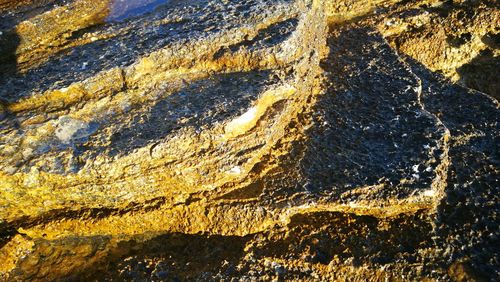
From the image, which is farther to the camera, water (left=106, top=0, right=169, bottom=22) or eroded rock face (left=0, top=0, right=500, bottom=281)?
water (left=106, top=0, right=169, bottom=22)

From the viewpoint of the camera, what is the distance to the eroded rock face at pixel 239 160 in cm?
244

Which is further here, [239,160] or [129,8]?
[129,8]

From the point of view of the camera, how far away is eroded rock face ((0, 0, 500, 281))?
244cm

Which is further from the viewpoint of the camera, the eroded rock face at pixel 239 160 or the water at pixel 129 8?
the water at pixel 129 8

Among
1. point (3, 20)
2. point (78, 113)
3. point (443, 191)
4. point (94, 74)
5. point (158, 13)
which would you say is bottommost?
point (443, 191)

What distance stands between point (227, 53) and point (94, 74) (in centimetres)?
99

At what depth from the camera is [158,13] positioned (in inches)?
138

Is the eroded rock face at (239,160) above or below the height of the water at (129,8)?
below

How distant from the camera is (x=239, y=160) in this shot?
8.52 ft

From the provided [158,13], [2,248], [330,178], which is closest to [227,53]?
[158,13]

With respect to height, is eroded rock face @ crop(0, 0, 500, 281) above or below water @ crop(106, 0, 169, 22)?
below

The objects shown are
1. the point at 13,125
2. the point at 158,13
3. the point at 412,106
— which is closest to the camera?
the point at 13,125

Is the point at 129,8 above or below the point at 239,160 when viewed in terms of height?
above

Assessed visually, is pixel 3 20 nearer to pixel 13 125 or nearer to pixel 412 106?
pixel 13 125
